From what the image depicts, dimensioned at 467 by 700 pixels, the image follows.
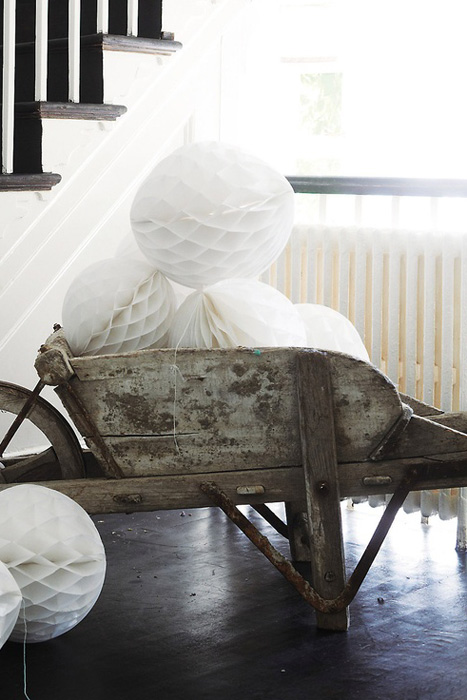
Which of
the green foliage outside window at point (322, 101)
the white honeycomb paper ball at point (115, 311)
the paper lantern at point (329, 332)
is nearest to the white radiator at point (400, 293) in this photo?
the paper lantern at point (329, 332)

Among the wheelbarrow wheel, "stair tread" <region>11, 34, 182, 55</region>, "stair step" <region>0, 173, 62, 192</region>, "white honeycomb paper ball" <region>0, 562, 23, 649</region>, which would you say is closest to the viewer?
"white honeycomb paper ball" <region>0, 562, 23, 649</region>

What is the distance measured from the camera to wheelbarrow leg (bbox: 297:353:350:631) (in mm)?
1952

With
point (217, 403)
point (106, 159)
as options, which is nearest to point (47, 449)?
point (217, 403)

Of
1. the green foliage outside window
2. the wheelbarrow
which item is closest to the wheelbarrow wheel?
the wheelbarrow

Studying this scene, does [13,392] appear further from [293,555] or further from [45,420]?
[293,555]

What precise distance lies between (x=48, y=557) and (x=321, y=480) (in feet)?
1.85

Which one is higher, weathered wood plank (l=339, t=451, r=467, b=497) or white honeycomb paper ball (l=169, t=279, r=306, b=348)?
white honeycomb paper ball (l=169, t=279, r=306, b=348)

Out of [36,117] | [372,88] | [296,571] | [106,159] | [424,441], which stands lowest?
[296,571]

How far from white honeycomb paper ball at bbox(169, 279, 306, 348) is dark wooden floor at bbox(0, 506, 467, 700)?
0.61 m

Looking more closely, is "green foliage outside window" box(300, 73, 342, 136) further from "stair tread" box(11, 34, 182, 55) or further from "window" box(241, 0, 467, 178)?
"stair tread" box(11, 34, 182, 55)

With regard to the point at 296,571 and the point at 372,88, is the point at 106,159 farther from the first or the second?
the point at 372,88

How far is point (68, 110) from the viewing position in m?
2.58

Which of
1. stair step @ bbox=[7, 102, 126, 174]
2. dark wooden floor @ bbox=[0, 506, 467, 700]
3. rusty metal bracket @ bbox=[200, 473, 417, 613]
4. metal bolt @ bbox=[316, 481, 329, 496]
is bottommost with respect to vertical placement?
dark wooden floor @ bbox=[0, 506, 467, 700]

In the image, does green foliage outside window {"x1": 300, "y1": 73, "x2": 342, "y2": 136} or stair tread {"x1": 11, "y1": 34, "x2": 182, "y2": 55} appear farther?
green foliage outside window {"x1": 300, "y1": 73, "x2": 342, "y2": 136}
